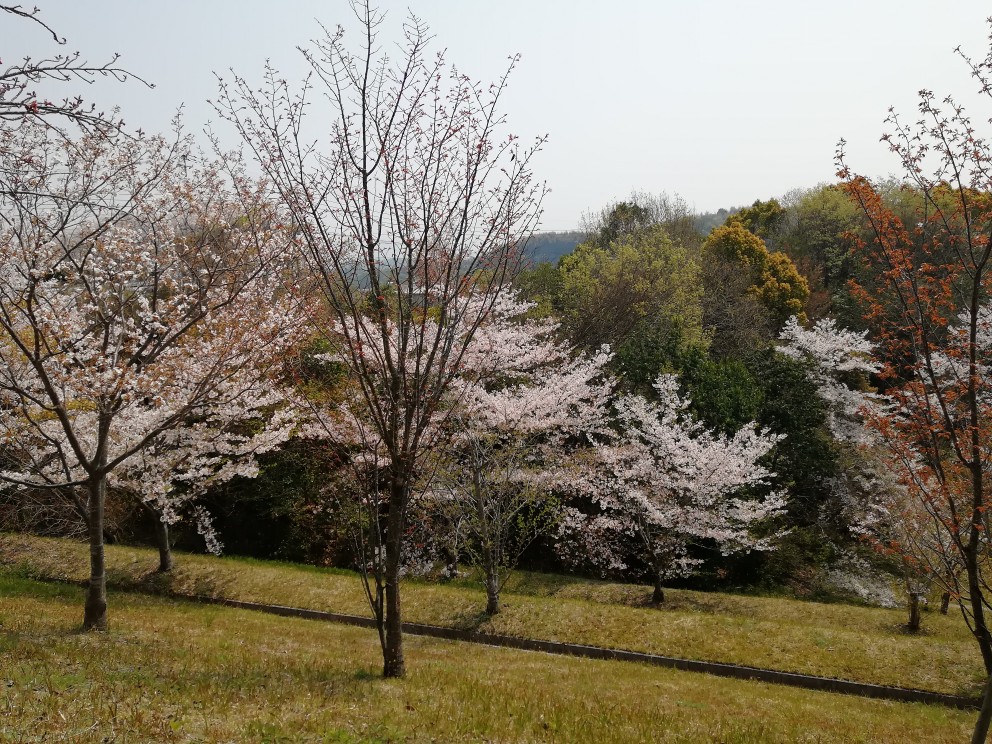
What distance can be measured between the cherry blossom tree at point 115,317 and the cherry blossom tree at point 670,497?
30.0 feet

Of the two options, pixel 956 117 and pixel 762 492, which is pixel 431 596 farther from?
pixel 956 117

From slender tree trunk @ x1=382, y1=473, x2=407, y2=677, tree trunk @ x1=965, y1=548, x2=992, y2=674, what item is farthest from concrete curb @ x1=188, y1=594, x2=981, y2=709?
tree trunk @ x1=965, y1=548, x2=992, y2=674

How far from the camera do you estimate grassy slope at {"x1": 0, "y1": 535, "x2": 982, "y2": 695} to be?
42.0ft

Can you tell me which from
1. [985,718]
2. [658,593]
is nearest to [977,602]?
[985,718]

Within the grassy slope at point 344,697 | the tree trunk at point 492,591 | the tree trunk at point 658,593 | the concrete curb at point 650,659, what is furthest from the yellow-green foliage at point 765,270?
the grassy slope at point 344,697

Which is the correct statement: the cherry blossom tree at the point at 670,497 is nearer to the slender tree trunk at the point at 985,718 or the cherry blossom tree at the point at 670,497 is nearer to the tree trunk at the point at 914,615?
the tree trunk at the point at 914,615

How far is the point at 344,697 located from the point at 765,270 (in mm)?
32703

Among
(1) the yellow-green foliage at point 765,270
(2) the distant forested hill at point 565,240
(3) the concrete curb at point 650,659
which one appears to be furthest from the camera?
(2) the distant forested hill at point 565,240

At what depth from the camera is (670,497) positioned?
59.9ft

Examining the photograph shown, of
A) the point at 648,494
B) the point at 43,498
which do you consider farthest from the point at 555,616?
the point at 43,498

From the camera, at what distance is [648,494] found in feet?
60.2

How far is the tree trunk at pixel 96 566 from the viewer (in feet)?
32.2

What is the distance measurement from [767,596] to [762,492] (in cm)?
369

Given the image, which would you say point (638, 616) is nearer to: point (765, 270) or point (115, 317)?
point (115, 317)
